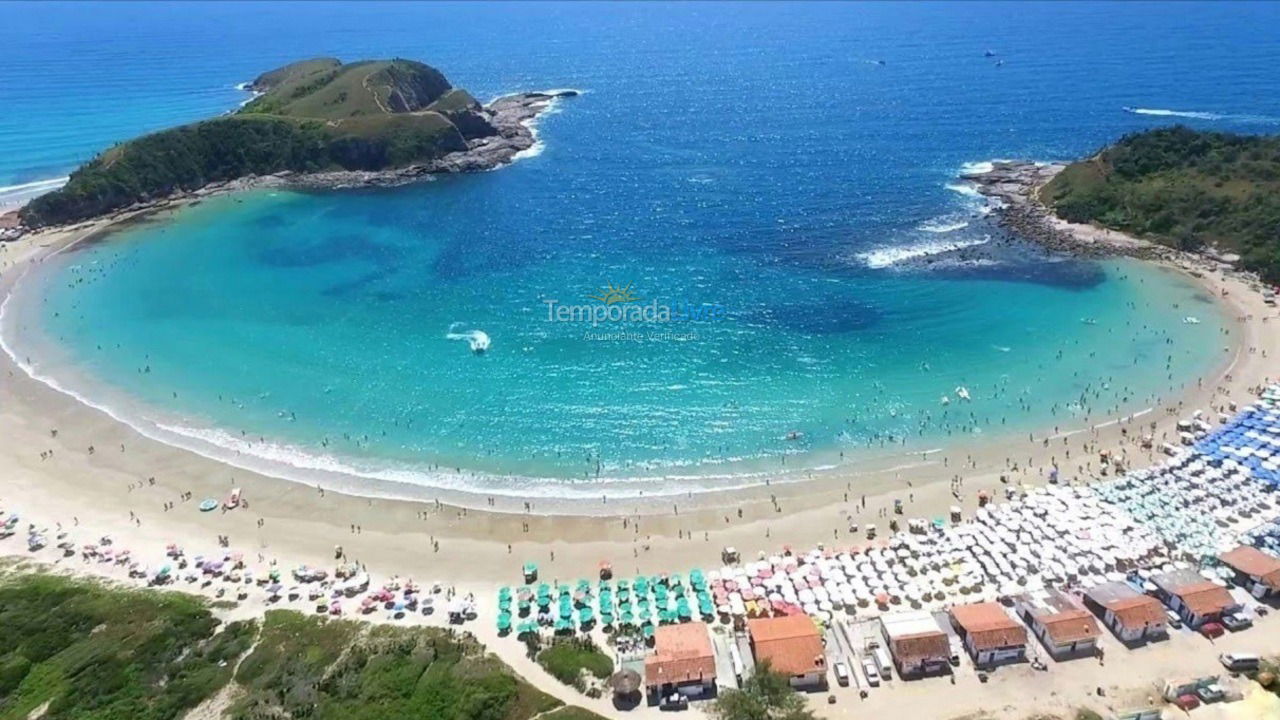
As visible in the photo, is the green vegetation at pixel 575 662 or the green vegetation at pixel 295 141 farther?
the green vegetation at pixel 295 141

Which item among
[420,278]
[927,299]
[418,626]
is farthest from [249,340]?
[927,299]

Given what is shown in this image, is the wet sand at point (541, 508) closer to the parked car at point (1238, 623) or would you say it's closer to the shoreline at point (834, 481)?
the shoreline at point (834, 481)

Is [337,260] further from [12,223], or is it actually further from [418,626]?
[418,626]

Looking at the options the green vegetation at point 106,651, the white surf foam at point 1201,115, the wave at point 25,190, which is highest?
the wave at point 25,190

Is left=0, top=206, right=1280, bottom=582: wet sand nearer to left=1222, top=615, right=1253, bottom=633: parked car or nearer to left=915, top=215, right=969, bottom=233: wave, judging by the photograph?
left=1222, top=615, right=1253, bottom=633: parked car

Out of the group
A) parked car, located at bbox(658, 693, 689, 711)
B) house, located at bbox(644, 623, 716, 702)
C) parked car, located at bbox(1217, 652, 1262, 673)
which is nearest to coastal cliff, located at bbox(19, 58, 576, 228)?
house, located at bbox(644, 623, 716, 702)

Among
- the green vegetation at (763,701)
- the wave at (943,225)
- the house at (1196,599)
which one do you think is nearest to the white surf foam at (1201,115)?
the wave at (943,225)
